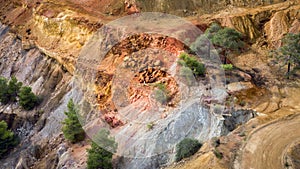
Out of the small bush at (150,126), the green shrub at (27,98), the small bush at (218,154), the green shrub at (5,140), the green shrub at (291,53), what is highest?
the green shrub at (291,53)

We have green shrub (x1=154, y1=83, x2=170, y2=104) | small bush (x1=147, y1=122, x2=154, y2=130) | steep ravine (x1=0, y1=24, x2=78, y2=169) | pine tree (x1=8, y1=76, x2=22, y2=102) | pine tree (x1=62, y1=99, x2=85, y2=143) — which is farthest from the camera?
pine tree (x1=8, y1=76, x2=22, y2=102)

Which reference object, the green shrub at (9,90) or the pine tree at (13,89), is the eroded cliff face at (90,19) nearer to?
the pine tree at (13,89)

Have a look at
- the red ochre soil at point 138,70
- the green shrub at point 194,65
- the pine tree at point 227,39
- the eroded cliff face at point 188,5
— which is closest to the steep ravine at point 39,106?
the red ochre soil at point 138,70

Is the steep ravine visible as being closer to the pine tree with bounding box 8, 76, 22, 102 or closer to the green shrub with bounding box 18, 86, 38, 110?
the green shrub with bounding box 18, 86, 38, 110

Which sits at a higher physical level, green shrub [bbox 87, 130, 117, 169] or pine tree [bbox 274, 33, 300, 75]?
pine tree [bbox 274, 33, 300, 75]

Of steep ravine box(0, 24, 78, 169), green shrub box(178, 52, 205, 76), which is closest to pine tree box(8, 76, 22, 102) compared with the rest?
steep ravine box(0, 24, 78, 169)

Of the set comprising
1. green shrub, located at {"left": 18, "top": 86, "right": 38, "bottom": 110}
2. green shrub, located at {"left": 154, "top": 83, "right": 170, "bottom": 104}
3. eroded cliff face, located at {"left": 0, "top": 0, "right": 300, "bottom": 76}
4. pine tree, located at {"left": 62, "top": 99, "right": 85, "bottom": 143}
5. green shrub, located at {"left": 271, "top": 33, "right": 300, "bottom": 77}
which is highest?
eroded cliff face, located at {"left": 0, "top": 0, "right": 300, "bottom": 76}

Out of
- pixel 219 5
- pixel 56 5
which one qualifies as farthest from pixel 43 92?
pixel 219 5
